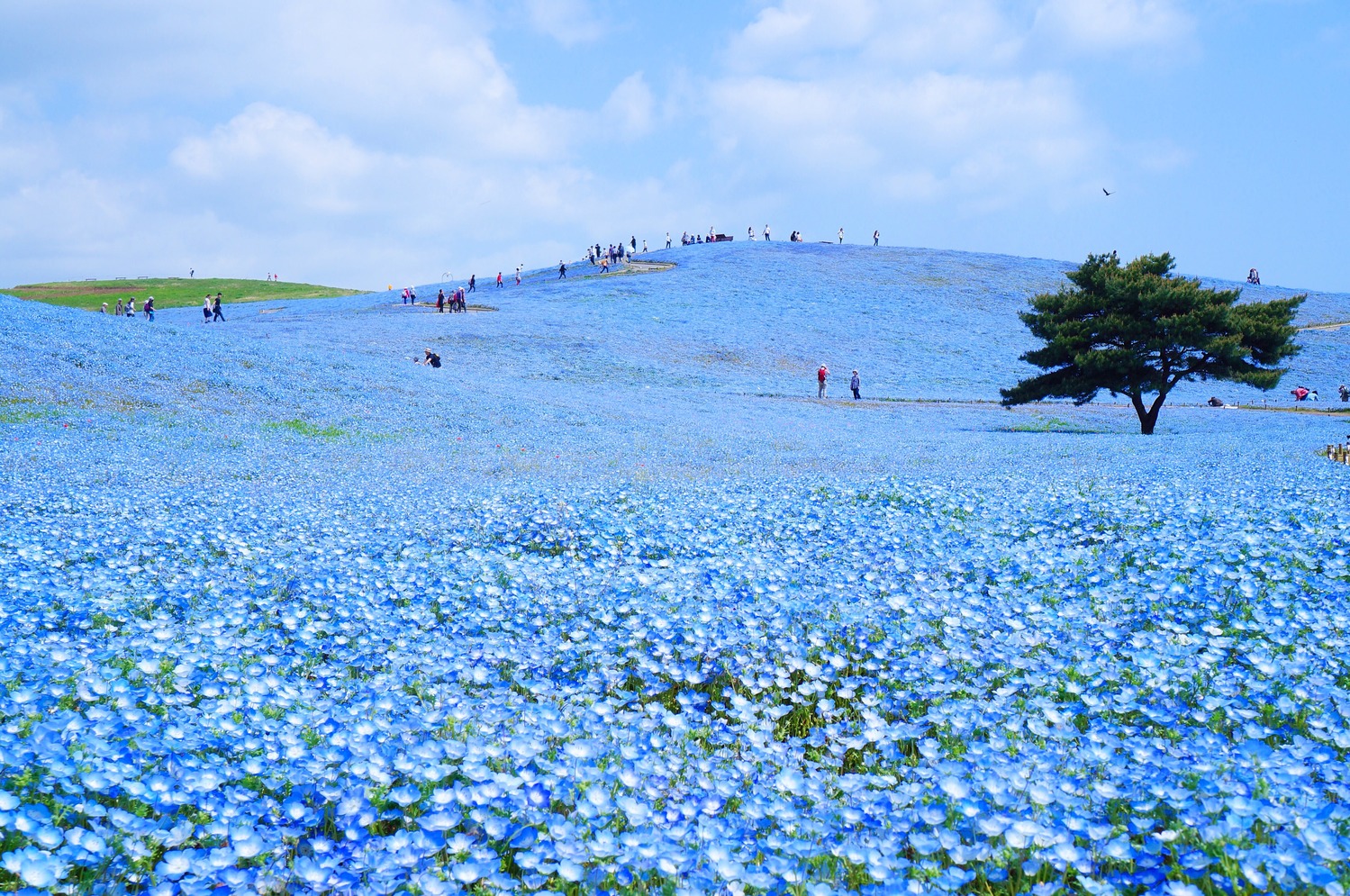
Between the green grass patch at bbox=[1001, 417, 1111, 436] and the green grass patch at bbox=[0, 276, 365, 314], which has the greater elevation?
the green grass patch at bbox=[0, 276, 365, 314]

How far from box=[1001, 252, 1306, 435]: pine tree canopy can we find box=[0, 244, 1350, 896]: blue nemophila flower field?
1681 centimetres

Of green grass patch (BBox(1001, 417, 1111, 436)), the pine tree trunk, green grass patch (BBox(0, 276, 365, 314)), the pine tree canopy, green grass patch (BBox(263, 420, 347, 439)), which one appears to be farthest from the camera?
green grass patch (BBox(0, 276, 365, 314))

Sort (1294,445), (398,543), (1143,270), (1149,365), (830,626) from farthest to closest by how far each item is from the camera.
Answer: (1143,270), (1149,365), (1294,445), (398,543), (830,626)

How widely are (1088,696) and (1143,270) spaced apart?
3436 centimetres

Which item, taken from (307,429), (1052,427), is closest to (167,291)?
(307,429)

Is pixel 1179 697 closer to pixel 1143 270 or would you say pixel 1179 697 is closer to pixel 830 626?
pixel 830 626

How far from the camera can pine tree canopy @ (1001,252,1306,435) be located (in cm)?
3077

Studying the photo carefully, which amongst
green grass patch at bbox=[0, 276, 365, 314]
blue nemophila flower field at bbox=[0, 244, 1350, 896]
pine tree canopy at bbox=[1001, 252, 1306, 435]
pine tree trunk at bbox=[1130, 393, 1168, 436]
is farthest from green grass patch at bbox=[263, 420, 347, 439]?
green grass patch at bbox=[0, 276, 365, 314]

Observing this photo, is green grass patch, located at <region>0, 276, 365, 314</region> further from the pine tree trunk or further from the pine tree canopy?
the pine tree trunk

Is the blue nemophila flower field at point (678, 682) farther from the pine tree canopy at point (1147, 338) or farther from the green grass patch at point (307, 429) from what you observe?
the pine tree canopy at point (1147, 338)

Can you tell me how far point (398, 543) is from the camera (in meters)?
9.82

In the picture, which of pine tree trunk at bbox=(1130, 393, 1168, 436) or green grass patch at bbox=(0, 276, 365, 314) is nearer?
pine tree trunk at bbox=(1130, 393, 1168, 436)

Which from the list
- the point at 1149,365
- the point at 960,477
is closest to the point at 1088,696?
the point at 960,477

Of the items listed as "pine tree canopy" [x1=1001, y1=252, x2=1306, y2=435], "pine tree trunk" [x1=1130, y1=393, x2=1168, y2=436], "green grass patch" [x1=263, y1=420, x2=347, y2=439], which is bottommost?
"green grass patch" [x1=263, y1=420, x2=347, y2=439]
